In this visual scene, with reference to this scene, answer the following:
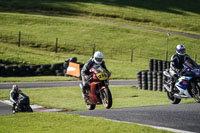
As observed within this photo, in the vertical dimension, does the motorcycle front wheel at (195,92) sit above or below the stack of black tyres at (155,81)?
above

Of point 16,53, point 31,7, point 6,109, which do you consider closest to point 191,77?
point 6,109

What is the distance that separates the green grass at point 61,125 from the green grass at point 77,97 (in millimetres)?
7039

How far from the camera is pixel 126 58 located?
41500mm

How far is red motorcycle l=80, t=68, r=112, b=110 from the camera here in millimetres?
13281

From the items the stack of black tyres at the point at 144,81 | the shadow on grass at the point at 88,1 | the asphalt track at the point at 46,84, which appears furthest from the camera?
the shadow on grass at the point at 88,1

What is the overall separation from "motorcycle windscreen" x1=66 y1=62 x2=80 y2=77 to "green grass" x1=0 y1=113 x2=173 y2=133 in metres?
18.1

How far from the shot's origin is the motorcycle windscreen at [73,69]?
29306 mm

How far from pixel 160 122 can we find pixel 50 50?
1319 inches

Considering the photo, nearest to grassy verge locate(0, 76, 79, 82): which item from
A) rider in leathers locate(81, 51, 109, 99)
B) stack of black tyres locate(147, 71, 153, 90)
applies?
stack of black tyres locate(147, 71, 153, 90)

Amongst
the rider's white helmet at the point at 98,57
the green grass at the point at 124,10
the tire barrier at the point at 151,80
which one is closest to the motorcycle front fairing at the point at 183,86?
the rider's white helmet at the point at 98,57

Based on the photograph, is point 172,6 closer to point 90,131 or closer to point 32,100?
point 32,100

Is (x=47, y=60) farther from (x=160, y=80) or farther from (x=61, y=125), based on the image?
(x=61, y=125)

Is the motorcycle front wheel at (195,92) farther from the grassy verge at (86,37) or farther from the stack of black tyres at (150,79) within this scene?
the grassy verge at (86,37)

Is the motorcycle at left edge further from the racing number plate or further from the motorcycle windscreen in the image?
the motorcycle windscreen
